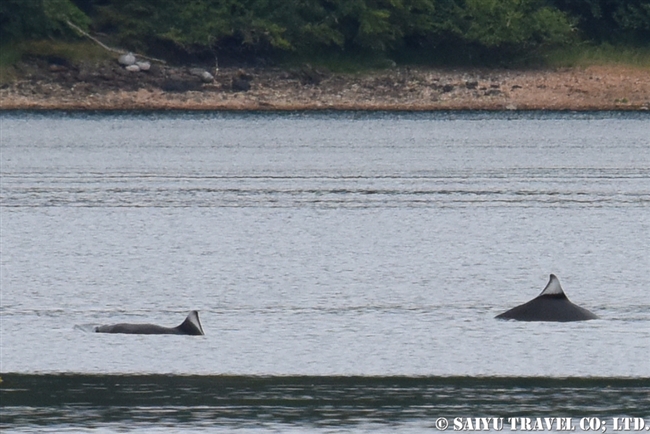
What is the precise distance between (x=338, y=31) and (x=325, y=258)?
248 ft

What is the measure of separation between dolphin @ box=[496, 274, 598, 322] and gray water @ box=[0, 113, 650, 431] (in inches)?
11.3

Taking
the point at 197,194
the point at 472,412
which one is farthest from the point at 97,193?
the point at 472,412

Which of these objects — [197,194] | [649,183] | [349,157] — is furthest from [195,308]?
[349,157]

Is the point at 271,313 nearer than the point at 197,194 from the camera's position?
Yes

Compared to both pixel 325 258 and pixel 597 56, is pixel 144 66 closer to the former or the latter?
pixel 597 56

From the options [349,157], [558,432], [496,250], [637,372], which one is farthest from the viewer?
[349,157]

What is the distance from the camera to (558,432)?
58.3 ft

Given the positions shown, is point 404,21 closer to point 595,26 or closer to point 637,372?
point 595,26

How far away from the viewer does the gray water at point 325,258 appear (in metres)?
22.4

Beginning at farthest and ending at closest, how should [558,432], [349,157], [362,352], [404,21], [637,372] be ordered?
1. [404,21]
2. [349,157]
3. [362,352]
4. [637,372]
5. [558,432]

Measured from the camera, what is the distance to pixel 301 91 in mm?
102938

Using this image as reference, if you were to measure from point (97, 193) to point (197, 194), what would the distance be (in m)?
2.90

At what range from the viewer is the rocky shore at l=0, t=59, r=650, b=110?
101750 mm

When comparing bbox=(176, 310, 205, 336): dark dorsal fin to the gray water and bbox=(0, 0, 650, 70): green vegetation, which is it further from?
bbox=(0, 0, 650, 70): green vegetation
